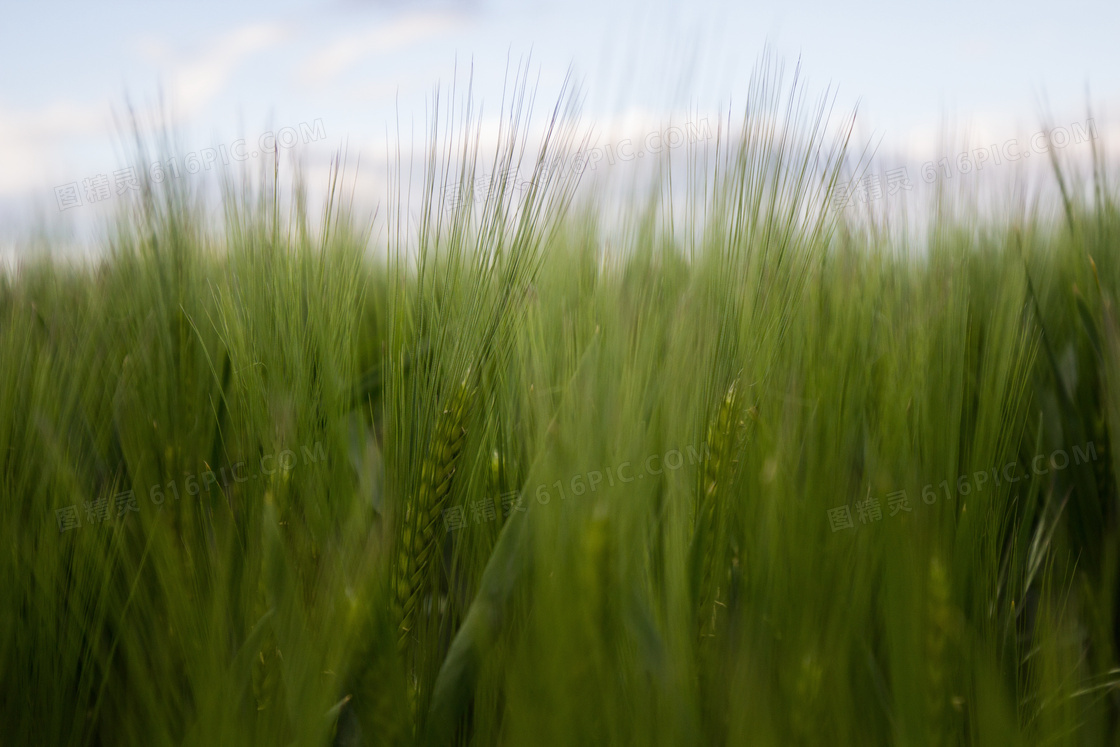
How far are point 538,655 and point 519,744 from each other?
0.05 metres

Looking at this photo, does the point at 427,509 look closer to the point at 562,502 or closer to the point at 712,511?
the point at 562,502

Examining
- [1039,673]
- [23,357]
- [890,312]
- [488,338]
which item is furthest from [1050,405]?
[23,357]

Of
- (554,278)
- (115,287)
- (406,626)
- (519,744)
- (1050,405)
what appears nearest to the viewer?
(519,744)

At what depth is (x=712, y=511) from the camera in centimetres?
62

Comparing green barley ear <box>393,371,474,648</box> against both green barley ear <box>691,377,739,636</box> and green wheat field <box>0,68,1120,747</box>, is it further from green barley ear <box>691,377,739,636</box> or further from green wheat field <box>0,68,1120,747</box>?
green barley ear <box>691,377,739,636</box>

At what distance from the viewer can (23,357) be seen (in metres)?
0.88

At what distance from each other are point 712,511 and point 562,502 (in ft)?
0.51

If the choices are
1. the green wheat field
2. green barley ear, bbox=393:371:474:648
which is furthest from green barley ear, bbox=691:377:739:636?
green barley ear, bbox=393:371:474:648

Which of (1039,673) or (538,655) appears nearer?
(538,655)

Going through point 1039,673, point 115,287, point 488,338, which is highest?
point 488,338

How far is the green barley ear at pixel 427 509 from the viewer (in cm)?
59

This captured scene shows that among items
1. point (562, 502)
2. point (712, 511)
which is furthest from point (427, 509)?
point (712, 511)

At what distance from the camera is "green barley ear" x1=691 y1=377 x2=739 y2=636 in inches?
23.6

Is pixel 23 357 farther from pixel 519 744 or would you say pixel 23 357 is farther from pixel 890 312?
pixel 890 312
